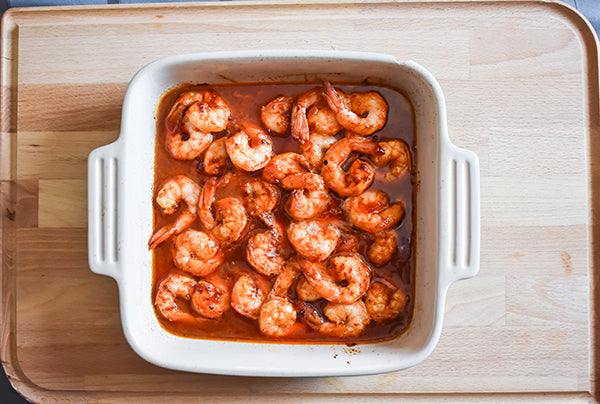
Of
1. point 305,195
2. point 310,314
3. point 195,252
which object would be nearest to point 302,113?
point 305,195

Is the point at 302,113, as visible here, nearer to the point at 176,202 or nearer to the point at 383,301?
the point at 176,202

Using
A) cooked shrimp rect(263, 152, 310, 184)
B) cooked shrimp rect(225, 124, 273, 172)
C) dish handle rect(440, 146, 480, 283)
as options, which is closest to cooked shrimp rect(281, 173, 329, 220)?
cooked shrimp rect(263, 152, 310, 184)

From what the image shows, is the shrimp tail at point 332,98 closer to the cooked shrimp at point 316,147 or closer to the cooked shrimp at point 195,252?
the cooked shrimp at point 316,147

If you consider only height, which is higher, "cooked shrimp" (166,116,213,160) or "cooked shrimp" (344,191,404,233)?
"cooked shrimp" (166,116,213,160)

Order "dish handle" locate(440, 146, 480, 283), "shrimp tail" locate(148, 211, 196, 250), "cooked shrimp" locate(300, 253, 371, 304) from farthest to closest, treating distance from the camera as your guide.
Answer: "shrimp tail" locate(148, 211, 196, 250) → "cooked shrimp" locate(300, 253, 371, 304) → "dish handle" locate(440, 146, 480, 283)

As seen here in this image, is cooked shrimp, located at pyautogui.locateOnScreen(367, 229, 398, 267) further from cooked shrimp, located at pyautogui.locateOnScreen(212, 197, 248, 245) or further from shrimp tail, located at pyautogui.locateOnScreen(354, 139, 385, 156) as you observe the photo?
cooked shrimp, located at pyautogui.locateOnScreen(212, 197, 248, 245)
